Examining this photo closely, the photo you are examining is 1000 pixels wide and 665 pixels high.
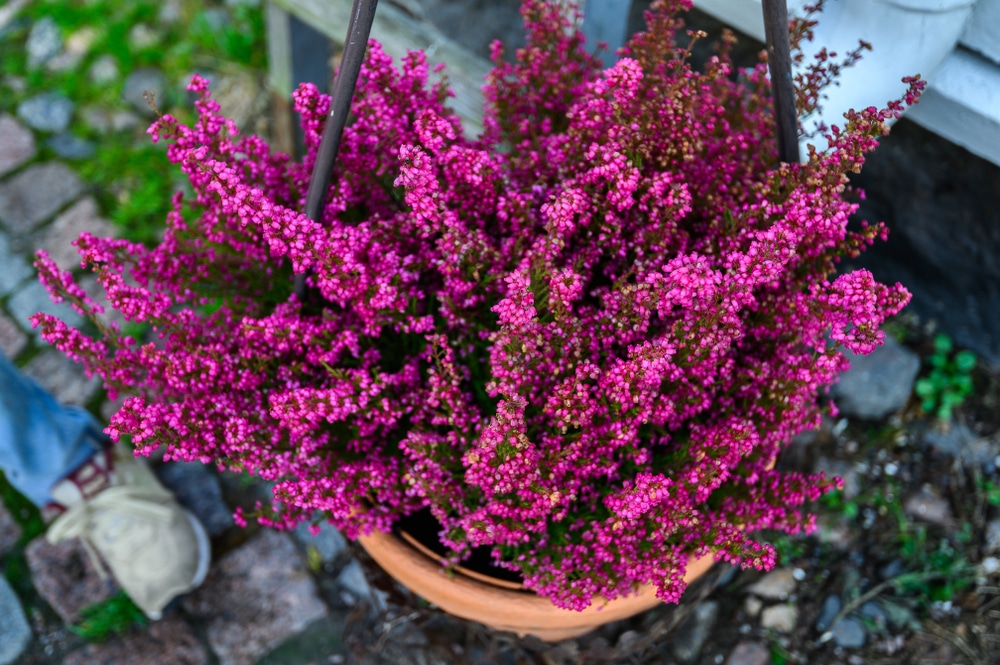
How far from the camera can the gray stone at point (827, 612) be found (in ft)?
8.58

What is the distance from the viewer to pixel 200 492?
3020mm

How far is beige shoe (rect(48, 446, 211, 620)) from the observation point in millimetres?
2635

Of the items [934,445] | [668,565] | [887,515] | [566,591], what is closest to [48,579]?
[566,591]

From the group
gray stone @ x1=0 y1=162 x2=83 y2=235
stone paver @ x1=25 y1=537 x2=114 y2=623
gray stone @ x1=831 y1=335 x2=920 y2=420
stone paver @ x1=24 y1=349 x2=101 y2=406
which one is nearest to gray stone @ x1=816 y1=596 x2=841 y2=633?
gray stone @ x1=831 y1=335 x2=920 y2=420

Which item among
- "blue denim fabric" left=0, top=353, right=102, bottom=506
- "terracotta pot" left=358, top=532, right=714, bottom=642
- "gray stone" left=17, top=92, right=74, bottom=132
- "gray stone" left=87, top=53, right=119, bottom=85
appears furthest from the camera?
"gray stone" left=87, top=53, right=119, bottom=85

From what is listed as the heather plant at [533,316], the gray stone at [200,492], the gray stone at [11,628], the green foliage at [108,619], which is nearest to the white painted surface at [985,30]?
the heather plant at [533,316]

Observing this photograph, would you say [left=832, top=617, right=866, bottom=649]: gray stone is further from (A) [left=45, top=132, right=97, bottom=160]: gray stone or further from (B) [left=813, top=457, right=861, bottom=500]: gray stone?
(A) [left=45, top=132, right=97, bottom=160]: gray stone

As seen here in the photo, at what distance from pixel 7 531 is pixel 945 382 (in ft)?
10.9

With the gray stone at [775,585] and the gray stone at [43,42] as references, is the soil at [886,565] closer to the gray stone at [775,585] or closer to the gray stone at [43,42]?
the gray stone at [775,585]

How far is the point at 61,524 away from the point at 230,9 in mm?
2648

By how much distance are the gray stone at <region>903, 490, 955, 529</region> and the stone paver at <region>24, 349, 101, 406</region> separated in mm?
2950

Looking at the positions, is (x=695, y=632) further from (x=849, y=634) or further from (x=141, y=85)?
(x=141, y=85)

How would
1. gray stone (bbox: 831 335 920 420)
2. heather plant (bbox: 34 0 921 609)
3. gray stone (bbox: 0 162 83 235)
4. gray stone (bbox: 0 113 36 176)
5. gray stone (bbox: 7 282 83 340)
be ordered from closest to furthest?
heather plant (bbox: 34 0 921 609) → gray stone (bbox: 831 335 920 420) → gray stone (bbox: 7 282 83 340) → gray stone (bbox: 0 162 83 235) → gray stone (bbox: 0 113 36 176)

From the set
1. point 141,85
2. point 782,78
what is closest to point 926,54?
point 782,78
